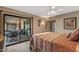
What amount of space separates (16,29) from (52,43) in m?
0.63

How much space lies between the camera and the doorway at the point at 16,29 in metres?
1.41

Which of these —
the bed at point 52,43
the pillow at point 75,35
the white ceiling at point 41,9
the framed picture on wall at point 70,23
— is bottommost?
the bed at point 52,43

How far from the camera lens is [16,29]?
1479 millimetres

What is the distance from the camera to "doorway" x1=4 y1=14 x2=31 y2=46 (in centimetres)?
141

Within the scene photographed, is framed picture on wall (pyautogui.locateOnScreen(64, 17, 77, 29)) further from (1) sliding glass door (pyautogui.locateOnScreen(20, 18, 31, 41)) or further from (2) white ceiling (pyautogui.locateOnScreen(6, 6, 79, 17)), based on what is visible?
(1) sliding glass door (pyautogui.locateOnScreen(20, 18, 31, 41))

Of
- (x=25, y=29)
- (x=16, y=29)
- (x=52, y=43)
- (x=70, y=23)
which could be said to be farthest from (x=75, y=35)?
(x=16, y=29)

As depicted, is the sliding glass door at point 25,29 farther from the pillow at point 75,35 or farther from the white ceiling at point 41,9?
the pillow at point 75,35

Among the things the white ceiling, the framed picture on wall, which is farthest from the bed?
the white ceiling

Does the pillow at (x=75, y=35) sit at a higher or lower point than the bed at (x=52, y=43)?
higher

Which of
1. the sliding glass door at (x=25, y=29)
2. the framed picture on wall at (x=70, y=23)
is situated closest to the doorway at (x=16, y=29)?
the sliding glass door at (x=25, y=29)

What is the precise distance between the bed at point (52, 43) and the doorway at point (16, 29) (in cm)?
16

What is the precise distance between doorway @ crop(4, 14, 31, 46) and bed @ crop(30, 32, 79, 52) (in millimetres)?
164

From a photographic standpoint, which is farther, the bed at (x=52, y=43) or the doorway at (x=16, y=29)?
the doorway at (x=16, y=29)
